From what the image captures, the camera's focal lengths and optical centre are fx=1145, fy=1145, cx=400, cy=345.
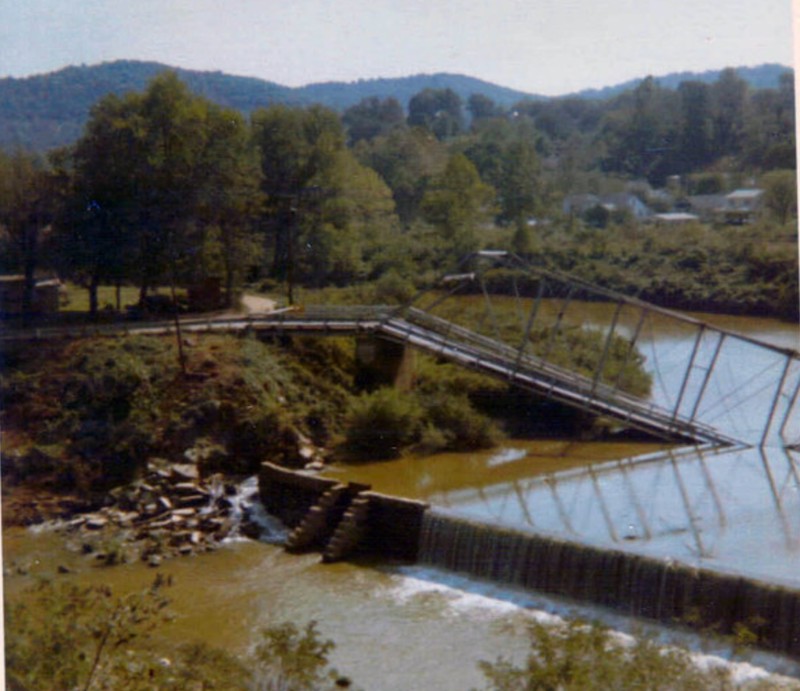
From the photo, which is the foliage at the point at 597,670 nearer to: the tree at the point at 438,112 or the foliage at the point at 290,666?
the foliage at the point at 290,666

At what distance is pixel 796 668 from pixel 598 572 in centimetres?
284

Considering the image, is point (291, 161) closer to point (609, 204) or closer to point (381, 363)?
point (381, 363)

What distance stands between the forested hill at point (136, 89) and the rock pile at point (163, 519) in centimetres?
616

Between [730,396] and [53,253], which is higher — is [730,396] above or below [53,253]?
below

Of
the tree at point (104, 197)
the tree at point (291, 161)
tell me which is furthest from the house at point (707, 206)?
the tree at point (104, 197)

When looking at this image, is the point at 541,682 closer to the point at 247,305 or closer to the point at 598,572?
the point at 598,572

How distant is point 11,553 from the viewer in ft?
55.7

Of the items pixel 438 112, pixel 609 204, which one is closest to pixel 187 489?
pixel 438 112

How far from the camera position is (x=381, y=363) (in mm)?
23500

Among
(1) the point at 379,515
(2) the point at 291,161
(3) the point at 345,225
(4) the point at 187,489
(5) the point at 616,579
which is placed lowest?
(4) the point at 187,489

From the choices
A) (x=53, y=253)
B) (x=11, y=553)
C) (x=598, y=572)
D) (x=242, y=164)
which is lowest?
(x=11, y=553)

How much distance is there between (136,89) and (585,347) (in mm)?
10488

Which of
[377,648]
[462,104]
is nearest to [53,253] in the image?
[462,104]

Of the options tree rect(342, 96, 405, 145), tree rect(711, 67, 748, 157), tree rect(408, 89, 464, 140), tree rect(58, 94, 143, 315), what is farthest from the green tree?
tree rect(711, 67, 748, 157)
